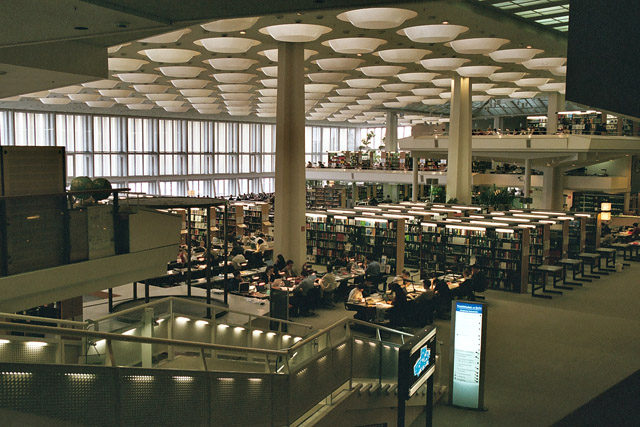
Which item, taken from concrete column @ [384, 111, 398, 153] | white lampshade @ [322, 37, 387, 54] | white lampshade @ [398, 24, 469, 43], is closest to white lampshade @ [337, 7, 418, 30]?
white lampshade @ [398, 24, 469, 43]

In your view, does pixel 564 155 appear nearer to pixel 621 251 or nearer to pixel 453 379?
pixel 621 251

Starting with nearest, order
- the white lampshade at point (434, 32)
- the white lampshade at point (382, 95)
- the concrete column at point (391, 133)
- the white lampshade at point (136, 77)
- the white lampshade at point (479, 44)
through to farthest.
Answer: the white lampshade at point (434, 32) → the white lampshade at point (479, 44) → the white lampshade at point (136, 77) → the white lampshade at point (382, 95) → the concrete column at point (391, 133)

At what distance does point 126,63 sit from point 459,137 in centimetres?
1302

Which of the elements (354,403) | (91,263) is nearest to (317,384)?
(354,403)

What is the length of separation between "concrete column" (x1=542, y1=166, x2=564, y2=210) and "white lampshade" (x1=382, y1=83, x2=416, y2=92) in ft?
26.1

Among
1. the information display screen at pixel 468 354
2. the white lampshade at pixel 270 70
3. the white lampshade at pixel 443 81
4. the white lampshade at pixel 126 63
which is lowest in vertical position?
the information display screen at pixel 468 354

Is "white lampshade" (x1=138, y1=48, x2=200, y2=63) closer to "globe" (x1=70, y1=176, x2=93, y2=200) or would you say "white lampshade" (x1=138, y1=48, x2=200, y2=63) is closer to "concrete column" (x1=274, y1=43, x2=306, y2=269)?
"concrete column" (x1=274, y1=43, x2=306, y2=269)

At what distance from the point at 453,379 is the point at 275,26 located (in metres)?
9.57

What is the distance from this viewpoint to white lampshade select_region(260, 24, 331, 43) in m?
14.2

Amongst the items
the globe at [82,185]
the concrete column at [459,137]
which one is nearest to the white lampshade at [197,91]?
the concrete column at [459,137]

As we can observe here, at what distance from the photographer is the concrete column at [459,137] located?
2345cm

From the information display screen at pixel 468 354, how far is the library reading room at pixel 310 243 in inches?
1.3

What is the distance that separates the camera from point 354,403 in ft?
23.0

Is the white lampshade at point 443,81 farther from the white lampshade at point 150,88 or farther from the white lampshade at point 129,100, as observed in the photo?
the white lampshade at point 129,100
